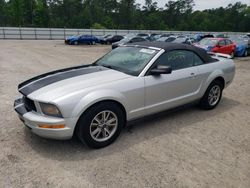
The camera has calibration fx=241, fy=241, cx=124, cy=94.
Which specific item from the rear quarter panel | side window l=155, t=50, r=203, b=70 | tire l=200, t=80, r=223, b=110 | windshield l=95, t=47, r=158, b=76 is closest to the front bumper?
windshield l=95, t=47, r=158, b=76

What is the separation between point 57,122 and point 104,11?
298 feet

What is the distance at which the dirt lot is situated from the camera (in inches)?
113

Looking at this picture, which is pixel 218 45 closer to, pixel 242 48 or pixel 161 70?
pixel 242 48

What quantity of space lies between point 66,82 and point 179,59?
2.16 meters

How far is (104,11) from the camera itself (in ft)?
290

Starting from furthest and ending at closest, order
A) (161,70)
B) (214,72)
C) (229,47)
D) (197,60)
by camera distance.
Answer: (229,47) < (214,72) < (197,60) < (161,70)

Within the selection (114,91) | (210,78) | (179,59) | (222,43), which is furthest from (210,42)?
(114,91)

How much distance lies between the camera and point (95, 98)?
333 cm

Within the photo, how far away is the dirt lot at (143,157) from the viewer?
9.45ft

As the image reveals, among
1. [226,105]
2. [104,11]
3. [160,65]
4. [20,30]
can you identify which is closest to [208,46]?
[226,105]

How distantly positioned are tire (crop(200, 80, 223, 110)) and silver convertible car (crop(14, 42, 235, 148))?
0.02m

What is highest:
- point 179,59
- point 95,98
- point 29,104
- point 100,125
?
point 179,59

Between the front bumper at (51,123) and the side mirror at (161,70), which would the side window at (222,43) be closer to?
the side mirror at (161,70)

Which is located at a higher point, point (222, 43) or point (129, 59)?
point (222, 43)
